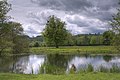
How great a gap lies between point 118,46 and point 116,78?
1498 centimetres

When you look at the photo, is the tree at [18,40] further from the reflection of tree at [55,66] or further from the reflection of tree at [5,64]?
the reflection of tree at [55,66]

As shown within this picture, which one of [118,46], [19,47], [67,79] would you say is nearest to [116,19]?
[118,46]

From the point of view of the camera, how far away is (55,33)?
340ft


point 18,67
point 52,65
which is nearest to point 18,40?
point 18,67

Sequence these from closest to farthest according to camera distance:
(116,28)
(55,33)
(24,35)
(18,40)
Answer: (116,28) < (18,40) < (24,35) < (55,33)

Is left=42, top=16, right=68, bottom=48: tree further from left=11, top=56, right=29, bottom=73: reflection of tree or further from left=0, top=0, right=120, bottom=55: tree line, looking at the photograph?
left=11, top=56, right=29, bottom=73: reflection of tree

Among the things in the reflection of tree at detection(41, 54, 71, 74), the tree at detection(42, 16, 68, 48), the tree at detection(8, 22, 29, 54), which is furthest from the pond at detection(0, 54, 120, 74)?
the tree at detection(42, 16, 68, 48)

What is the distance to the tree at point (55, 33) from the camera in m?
103

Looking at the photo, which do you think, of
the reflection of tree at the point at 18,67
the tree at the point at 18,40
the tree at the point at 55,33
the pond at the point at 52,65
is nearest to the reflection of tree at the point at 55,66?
the pond at the point at 52,65

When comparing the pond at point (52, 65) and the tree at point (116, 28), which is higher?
the tree at point (116, 28)

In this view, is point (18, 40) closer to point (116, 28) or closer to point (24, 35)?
point (24, 35)

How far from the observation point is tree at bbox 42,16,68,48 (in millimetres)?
103375

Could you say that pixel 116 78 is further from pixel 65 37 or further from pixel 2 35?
pixel 65 37

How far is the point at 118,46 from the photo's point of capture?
32375mm
